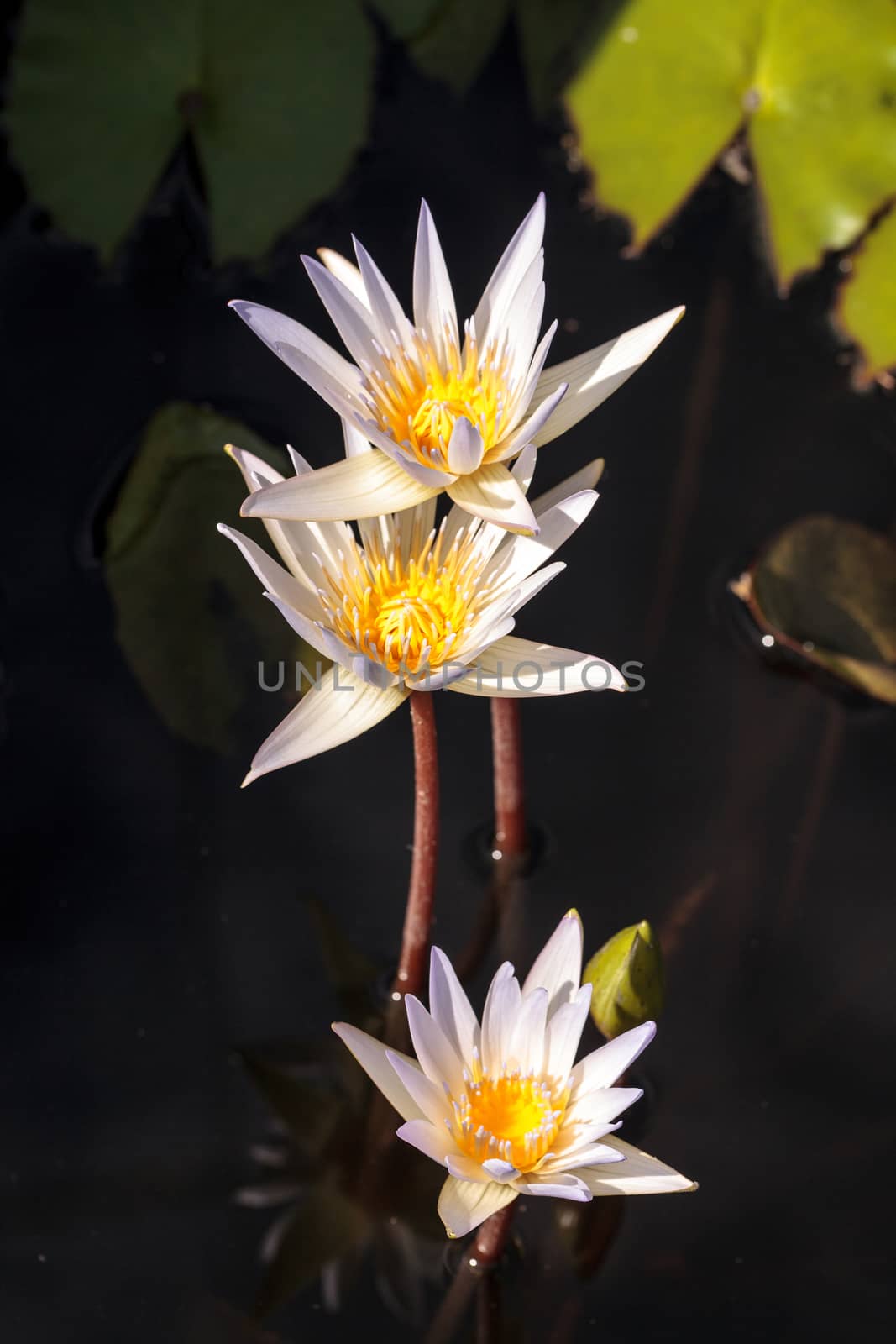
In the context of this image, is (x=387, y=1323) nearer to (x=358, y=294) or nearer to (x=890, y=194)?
(x=358, y=294)

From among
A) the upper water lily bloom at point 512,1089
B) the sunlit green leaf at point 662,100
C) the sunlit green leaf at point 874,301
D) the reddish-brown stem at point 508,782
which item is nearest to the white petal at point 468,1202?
the upper water lily bloom at point 512,1089

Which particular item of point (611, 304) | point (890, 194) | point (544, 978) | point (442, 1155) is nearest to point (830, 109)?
point (890, 194)

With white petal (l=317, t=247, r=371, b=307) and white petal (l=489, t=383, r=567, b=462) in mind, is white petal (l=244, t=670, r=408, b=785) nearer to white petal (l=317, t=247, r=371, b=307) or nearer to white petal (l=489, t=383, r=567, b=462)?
white petal (l=489, t=383, r=567, b=462)

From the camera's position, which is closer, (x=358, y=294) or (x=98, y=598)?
(x=358, y=294)

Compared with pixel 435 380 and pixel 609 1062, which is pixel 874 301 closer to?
pixel 435 380

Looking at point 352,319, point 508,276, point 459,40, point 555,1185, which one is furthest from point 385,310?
point 459,40

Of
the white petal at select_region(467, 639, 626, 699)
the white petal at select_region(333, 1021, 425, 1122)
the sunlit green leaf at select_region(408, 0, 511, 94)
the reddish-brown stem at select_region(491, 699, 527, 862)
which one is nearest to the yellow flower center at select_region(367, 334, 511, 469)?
the white petal at select_region(467, 639, 626, 699)
